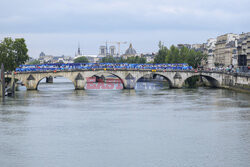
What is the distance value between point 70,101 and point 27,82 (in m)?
18.1

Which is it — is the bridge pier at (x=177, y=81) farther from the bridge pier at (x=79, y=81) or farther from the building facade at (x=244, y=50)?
the building facade at (x=244, y=50)

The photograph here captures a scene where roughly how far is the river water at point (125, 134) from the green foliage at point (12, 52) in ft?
91.4

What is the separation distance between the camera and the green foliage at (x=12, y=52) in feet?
256

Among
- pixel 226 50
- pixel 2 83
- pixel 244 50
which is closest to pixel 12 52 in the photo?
pixel 2 83

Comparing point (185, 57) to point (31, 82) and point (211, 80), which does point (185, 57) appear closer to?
point (211, 80)

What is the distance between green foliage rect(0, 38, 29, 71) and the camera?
7804 cm

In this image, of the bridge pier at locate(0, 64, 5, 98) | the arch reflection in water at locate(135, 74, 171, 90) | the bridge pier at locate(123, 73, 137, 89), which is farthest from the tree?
the bridge pier at locate(0, 64, 5, 98)

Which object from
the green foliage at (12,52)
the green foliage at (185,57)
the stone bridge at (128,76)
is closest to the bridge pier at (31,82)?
the stone bridge at (128,76)

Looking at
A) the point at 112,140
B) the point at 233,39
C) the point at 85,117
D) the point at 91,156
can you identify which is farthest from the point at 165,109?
the point at 233,39

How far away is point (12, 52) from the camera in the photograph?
7950cm

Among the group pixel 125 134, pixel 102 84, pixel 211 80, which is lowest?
pixel 125 134

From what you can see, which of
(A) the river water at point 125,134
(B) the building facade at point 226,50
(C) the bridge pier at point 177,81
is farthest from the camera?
(B) the building facade at point 226,50

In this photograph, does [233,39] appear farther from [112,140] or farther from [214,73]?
[112,140]

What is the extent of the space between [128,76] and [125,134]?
41.4m
